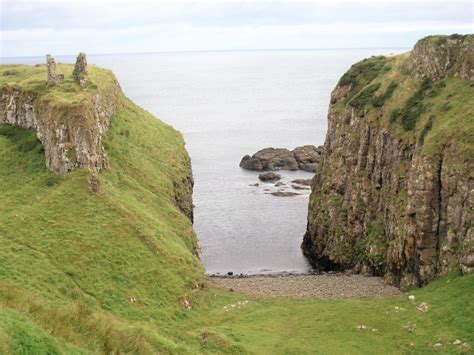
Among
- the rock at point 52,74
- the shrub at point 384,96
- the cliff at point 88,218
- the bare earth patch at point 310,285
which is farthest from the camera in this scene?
the shrub at point 384,96

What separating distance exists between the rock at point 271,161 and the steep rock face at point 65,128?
71.5 m

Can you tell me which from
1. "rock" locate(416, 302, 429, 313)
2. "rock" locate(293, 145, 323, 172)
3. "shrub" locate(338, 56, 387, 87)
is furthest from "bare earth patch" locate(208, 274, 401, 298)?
"rock" locate(293, 145, 323, 172)

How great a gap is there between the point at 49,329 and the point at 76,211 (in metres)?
33.1

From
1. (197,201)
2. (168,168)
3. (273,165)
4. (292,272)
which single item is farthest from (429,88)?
(273,165)

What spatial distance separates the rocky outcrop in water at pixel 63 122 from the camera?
6594 centimetres

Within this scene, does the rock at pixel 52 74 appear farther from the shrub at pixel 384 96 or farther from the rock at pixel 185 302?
the shrub at pixel 384 96

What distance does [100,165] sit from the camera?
7125 centimetres

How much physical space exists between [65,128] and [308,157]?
87.2 metres

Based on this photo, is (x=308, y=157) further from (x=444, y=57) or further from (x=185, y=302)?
(x=185, y=302)

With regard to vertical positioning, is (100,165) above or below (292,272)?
above

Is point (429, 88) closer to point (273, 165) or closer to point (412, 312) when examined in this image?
point (412, 312)

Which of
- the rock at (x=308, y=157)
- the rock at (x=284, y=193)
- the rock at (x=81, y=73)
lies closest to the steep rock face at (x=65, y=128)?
the rock at (x=81, y=73)

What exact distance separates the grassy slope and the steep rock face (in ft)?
5.58

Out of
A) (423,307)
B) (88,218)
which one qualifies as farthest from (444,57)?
(88,218)
